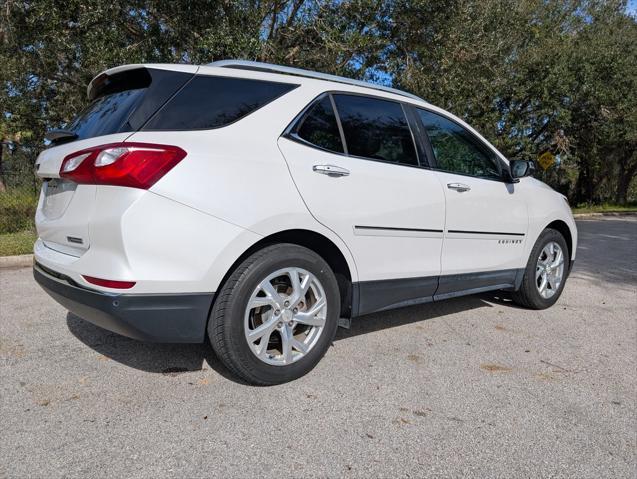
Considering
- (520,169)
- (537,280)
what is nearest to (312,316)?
(520,169)

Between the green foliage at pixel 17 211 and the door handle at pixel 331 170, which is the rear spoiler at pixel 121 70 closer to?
the door handle at pixel 331 170

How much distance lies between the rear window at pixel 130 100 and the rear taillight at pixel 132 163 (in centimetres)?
16

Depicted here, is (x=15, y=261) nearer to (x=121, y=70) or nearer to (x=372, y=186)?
(x=121, y=70)

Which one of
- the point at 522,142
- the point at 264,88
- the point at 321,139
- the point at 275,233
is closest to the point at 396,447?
the point at 275,233

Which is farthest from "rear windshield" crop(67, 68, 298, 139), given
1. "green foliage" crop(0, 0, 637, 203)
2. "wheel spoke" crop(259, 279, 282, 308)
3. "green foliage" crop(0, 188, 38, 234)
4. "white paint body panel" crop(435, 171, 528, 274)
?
"green foliage" crop(0, 188, 38, 234)

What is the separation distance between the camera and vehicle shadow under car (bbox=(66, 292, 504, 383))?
3.03m

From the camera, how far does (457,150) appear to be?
3926 mm

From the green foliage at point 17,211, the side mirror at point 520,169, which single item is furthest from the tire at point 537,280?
the green foliage at point 17,211

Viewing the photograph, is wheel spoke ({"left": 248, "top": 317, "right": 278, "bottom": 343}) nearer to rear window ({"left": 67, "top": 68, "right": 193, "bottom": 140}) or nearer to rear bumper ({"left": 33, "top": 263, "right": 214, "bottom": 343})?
rear bumper ({"left": 33, "top": 263, "right": 214, "bottom": 343})

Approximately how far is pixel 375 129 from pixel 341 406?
1.87 meters

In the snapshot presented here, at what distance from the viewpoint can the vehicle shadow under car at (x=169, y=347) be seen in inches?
119

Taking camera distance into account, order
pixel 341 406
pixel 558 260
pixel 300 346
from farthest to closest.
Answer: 1. pixel 558 260
2. pixel 300 346
3. pixel 341 406

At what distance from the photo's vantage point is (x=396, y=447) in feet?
7.34

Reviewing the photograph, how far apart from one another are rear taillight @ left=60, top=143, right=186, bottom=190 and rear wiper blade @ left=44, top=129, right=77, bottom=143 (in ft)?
1.61
